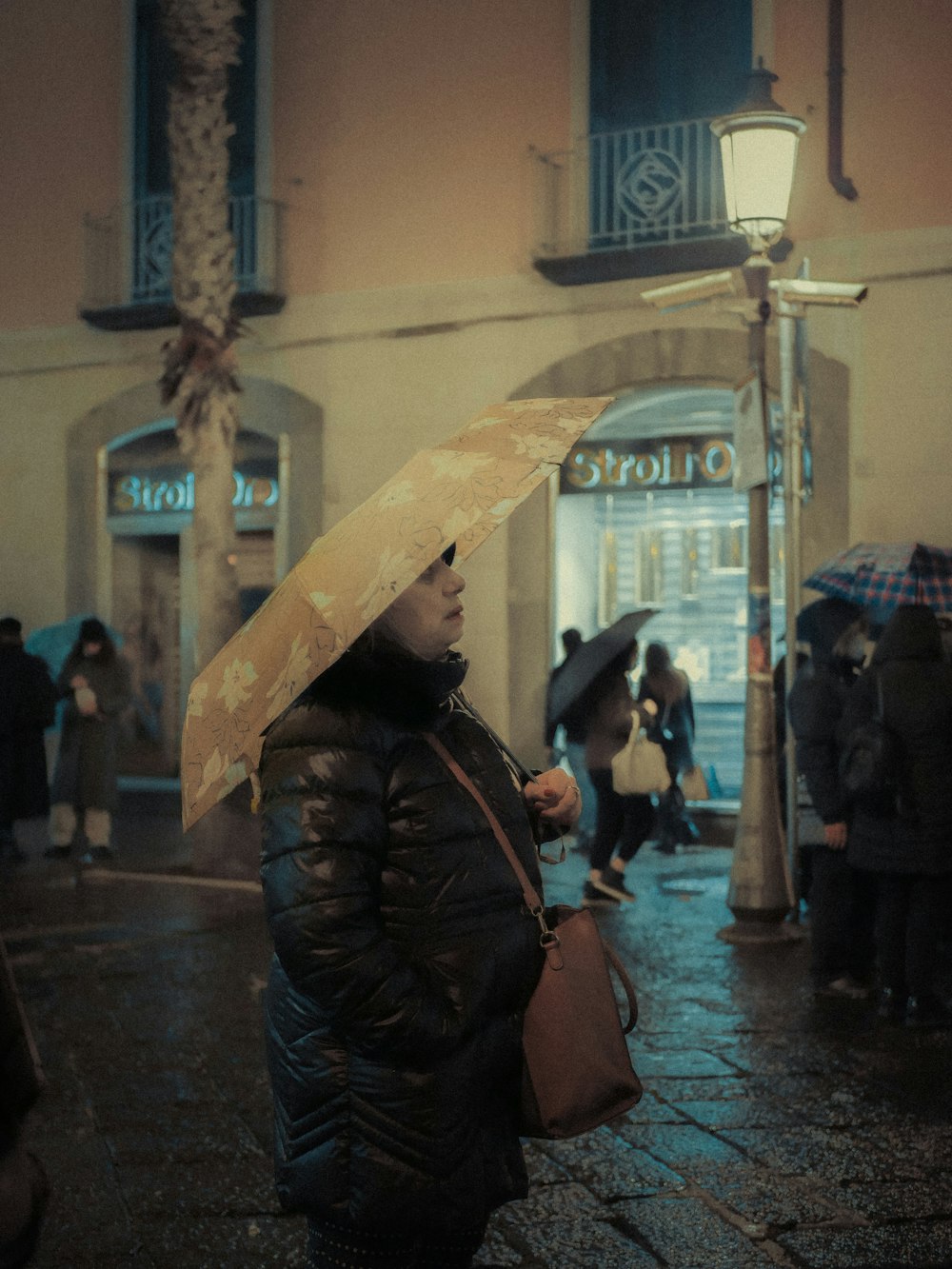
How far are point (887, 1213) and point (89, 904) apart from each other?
653cm

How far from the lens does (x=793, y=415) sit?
9.53m

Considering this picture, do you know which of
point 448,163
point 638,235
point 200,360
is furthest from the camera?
point 448,163

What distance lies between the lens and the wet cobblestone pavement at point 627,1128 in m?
4.26

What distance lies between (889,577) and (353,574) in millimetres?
6602

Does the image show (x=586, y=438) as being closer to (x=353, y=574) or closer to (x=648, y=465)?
(x=648, y=465)

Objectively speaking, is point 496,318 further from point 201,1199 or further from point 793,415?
point 201,1199

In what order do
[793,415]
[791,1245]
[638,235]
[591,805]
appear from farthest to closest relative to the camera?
[638,235] < [591,805] < [793,415] < [791,1245]

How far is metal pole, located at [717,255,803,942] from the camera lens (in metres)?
8.61

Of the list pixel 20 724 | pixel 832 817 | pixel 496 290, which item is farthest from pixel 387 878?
pixel 496 290

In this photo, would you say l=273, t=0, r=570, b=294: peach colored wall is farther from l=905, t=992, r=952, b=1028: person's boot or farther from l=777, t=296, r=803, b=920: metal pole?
l=905, t=992, r=952, b=1028: person's boot

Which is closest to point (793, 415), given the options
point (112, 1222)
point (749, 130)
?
point (749, 130)

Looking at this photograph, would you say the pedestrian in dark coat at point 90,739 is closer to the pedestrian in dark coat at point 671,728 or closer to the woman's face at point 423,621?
the pedestrian in dark coat at point 671,728

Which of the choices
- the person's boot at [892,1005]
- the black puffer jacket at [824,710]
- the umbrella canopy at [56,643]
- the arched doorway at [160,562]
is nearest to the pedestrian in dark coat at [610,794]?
the black puffer jacket at [824,710]

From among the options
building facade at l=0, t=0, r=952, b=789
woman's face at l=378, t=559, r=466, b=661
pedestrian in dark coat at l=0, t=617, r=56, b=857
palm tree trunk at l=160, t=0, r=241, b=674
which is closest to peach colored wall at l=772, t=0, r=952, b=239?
building facade at l=0, t=0, r=952, b=789
